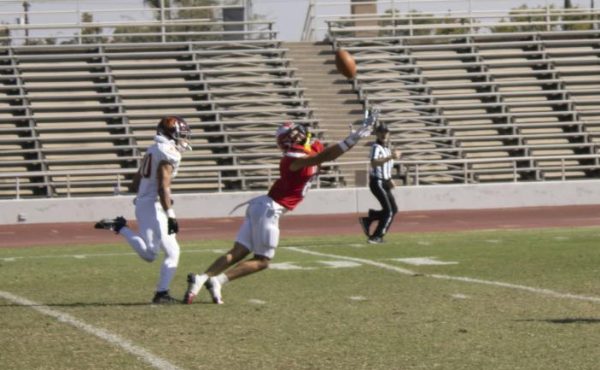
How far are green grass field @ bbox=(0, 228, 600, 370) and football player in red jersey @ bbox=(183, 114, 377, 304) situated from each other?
0.24 m

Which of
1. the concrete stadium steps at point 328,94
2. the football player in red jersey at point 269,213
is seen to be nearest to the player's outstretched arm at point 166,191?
the football player in red jersey at point 269,213

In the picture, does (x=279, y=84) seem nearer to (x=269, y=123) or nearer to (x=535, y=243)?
(x=269, y=123)

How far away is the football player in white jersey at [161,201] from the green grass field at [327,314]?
448 mm

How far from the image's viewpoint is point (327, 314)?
1149cm

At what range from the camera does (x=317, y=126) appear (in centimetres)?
3447

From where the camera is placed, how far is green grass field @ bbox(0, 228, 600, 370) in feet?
29.6

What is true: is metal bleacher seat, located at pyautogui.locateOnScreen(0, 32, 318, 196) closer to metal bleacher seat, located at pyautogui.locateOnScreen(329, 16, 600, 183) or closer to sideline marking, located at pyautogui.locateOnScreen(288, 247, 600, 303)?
metal bleacher seat, located at pyautogui.locateOnScreen(329, 16, 600, 183)

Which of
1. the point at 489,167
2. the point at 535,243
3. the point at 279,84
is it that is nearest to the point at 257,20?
the point at 279,84

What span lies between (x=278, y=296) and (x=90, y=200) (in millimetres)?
16970

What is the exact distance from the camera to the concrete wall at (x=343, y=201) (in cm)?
2941

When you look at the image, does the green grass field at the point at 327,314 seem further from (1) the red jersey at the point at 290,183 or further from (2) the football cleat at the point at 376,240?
(2) the football cleat at the point at 376,240

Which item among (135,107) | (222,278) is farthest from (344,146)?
(135,107)

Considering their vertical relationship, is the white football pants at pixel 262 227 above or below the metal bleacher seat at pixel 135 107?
above

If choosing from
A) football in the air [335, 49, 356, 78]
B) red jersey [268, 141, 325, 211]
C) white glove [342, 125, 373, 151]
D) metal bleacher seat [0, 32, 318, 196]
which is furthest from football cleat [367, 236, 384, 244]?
metal bleacher seat [0, 32, 318, 196]
